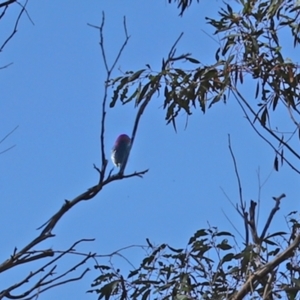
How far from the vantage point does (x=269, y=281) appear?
6.76 ft

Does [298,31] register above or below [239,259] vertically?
above

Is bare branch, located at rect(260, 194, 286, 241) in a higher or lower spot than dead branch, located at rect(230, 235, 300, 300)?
higher

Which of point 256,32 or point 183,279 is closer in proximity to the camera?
point 183,279

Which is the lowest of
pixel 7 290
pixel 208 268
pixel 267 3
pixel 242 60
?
pixel 7 290

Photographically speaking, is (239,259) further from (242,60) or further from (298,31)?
(298,31)

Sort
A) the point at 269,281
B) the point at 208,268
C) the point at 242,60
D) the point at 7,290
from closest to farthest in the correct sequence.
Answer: the point at 7,290 < the point at 269,281 < the point at 208,268 < the point at 242,60

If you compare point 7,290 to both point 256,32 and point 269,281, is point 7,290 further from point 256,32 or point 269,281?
point 256,32

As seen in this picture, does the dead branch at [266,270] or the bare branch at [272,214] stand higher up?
the bare branch at [272,214]

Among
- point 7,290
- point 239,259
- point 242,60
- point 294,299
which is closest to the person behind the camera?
point 7,290

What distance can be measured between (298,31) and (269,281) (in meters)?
1.60

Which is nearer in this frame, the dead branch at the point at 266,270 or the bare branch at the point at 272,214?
the dead branch at the point at 266,270

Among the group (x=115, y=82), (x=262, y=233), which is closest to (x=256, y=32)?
(x=115, y=82)

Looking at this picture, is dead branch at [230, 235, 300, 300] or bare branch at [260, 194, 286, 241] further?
bare branch at [260, 194, 286, 241]

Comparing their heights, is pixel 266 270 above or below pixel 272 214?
below
